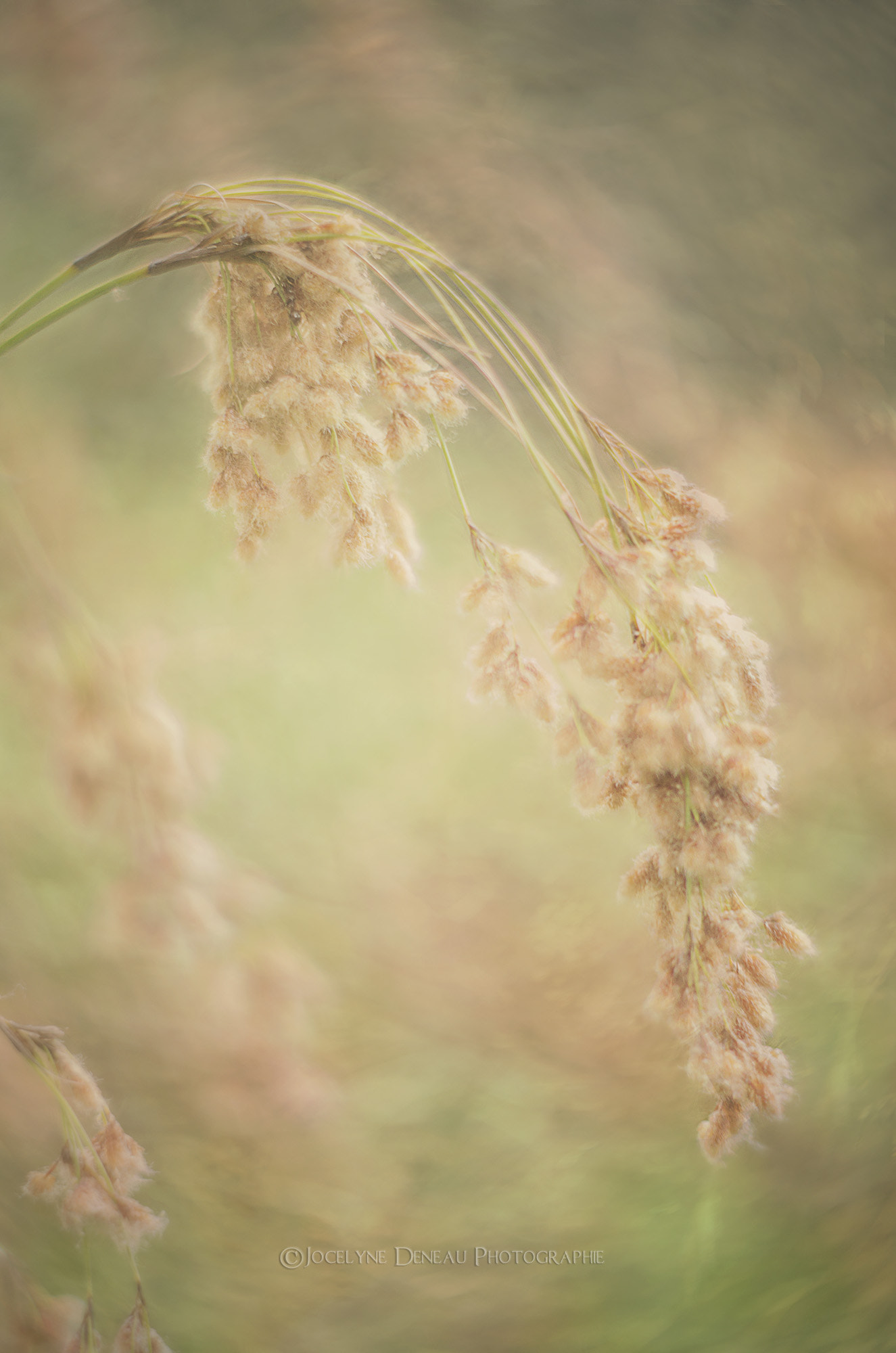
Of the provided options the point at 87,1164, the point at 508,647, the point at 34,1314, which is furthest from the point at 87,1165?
the point at 508,647

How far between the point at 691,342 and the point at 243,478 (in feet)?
1.10

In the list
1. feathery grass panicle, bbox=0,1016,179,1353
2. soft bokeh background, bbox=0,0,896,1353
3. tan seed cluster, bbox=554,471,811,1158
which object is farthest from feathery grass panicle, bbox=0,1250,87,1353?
tan seed cluster, bbox=554,471,811,1158

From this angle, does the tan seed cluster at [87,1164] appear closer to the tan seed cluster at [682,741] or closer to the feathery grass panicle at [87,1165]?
the feathery grass panicle at [87,1165]

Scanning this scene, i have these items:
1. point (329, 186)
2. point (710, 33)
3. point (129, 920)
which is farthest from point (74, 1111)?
point (710, 33)

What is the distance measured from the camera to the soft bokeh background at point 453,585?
653 mm

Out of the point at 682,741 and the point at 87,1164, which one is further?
the point at 87,1164

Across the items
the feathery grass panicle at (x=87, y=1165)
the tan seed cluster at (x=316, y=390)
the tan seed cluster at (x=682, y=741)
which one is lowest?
the feathery grass panicle at (x=87, y=1165)

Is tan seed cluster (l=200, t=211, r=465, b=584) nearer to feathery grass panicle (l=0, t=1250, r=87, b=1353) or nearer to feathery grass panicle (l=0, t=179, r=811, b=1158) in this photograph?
feathery grass panicle (l=0, t=179, r=811, b=1158)

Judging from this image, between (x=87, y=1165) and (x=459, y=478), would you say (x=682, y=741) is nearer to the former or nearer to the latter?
(x=459, y=478)

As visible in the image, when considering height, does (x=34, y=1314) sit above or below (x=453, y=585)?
below

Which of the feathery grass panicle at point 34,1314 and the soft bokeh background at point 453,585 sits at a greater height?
the soft bokeh background at point 453,585

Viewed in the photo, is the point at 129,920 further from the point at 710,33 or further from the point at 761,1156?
the point at 710,33

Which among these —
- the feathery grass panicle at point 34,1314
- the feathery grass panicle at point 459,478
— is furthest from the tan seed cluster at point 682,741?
the feathery grass panicle at point 34,1314

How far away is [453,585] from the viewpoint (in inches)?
26.3
